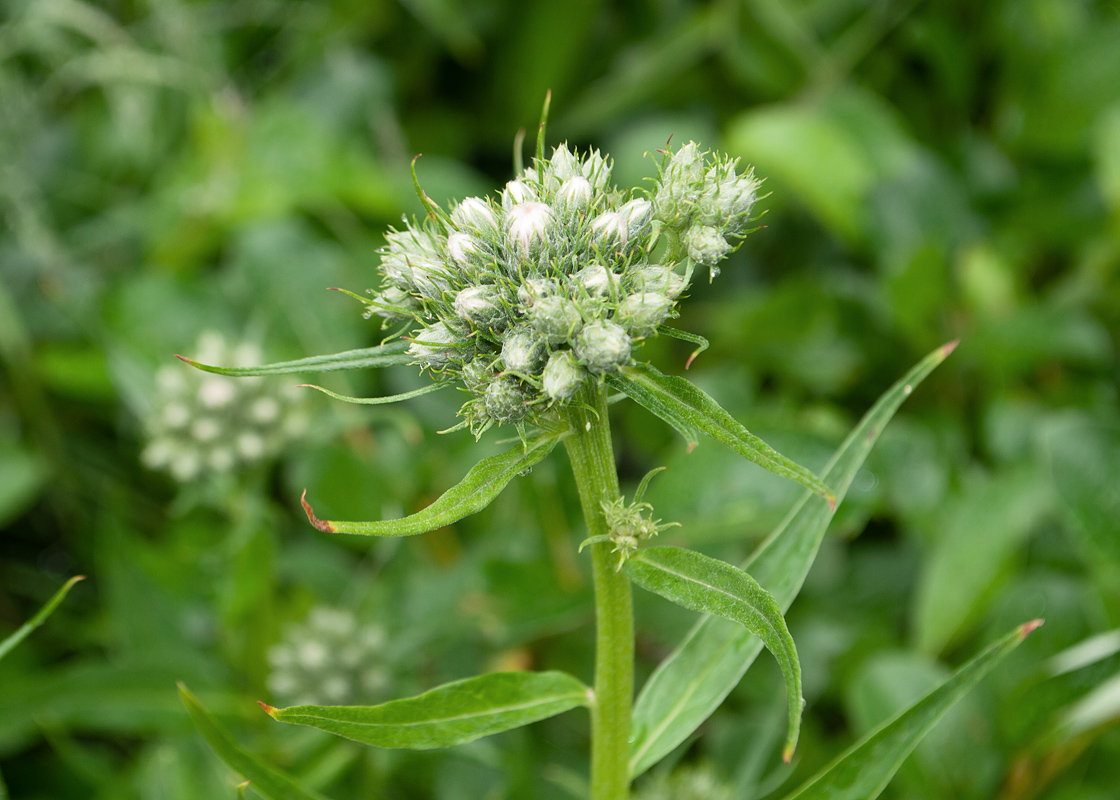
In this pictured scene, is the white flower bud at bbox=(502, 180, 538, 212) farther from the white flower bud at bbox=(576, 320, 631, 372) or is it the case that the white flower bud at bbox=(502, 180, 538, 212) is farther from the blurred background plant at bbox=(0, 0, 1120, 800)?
the blurred background plant at bbox=(0, 0, 1120, 800)

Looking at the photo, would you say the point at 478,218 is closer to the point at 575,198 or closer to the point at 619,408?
the point at 575,198

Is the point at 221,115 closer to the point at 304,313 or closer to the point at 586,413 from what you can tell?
the point at 304,313

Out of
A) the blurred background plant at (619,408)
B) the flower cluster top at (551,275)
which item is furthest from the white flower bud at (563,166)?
the blurred background plant at (619,408)

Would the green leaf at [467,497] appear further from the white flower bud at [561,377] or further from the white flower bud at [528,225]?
the white flower bud at [528,225]

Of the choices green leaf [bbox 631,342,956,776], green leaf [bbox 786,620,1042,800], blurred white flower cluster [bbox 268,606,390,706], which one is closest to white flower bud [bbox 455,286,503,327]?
green leaf [bbox 631,342,956,776]

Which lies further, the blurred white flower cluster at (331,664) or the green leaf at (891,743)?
the blurred white flower cluster at (331,664)

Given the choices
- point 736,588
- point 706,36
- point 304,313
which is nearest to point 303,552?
point 304,313

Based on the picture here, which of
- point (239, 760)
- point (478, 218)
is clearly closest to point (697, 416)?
point (478, 218)

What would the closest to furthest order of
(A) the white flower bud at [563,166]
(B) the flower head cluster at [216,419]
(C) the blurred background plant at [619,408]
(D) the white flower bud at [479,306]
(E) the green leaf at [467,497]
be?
(E) the green leaf at [467,497], (D) the white flower bud at [479,306], (A) the white flower bud at [563,166], (C) the blurred background plant at [619,408], (B) the flower head cluster at [216,419]
